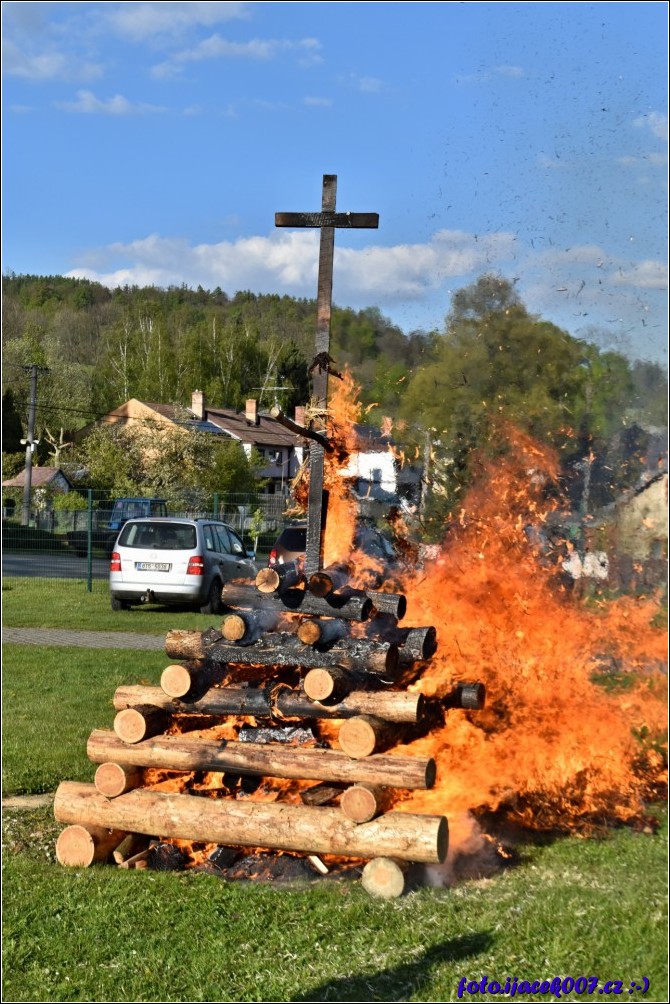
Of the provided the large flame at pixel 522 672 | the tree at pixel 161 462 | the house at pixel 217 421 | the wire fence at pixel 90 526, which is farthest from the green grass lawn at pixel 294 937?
the house at pixel 217 421

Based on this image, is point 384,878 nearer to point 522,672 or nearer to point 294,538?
point 522,672

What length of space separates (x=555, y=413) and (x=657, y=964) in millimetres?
2666

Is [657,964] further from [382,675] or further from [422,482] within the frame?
[422,482]

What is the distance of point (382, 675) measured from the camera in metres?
4.80

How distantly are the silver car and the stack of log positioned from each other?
0.34 meters

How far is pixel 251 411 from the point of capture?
3.53 metres

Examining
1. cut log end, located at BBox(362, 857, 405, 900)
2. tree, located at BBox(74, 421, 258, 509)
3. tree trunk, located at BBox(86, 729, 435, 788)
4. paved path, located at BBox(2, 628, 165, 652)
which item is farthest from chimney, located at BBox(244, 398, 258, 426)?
cut log end, located at BBox(362, 857, 405, 900)

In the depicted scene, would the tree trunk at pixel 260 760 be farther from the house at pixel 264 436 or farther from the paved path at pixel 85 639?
the house at pixel 264 436

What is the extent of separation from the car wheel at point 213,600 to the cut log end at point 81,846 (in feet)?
3.93

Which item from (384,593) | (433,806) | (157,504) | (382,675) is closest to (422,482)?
(384,593)

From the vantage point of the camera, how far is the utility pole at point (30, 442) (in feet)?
11.3

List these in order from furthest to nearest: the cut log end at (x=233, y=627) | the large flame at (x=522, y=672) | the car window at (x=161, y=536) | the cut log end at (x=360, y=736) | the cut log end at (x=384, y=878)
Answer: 1. the large flame at (x=522, y=672)
2. the cut log end at (x=360, y=736)
3. the cut log end at (x=384, y=878)
4. the cut log end at (x=233, y=627)
5. the car window at (x=161, y=536)

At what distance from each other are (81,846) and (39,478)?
1993mm

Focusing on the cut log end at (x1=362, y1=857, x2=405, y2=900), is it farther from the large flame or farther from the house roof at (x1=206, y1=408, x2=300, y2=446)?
the house roof at (x1=206, y1=408, x2=300, y2=446)
